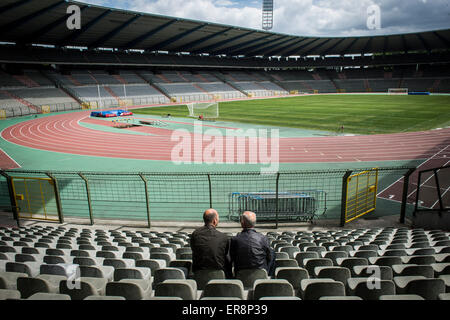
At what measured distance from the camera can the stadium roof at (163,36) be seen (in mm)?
38344

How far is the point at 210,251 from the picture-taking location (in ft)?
13.0

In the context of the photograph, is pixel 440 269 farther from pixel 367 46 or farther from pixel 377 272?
pixel 367 46

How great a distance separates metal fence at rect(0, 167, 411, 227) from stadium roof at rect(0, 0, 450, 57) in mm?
31739

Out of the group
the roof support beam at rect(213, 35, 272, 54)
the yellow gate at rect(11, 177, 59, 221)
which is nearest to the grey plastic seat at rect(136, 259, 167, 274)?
the yellow gate at rect(11, 177, 59, 221)

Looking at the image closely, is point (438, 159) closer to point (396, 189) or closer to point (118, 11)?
point (396, 189)

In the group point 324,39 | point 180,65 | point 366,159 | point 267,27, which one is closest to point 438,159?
point 366,159

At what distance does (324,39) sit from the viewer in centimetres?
7331

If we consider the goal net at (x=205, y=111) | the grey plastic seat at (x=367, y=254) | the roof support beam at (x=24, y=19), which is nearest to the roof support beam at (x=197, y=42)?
the goal net at (x=205, y=111)

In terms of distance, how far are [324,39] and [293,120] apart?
2026 inches

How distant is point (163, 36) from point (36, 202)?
52050 mm

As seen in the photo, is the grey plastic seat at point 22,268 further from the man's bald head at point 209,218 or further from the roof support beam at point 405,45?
the roof support beam at point 405,45

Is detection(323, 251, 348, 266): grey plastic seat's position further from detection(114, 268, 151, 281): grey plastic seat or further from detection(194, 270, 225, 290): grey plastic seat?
detection(114, 268, 151, 281): grey plastic seat

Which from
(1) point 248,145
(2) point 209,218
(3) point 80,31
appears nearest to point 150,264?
(2) point 209,218

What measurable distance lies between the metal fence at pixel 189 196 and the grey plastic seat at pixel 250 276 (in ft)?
14.9
